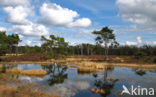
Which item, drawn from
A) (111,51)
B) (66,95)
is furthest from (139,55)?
(66,95)

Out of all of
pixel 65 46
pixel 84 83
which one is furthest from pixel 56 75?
pixel 65 46

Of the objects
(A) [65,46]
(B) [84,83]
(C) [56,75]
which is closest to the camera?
(B) [84,83]

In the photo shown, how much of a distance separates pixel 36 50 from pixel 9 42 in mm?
40901

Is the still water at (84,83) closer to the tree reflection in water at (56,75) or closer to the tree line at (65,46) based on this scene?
the tree reflection in water at (56,75)

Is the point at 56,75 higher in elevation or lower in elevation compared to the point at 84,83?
lower

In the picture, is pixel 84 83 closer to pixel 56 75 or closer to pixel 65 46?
pixel 56 75

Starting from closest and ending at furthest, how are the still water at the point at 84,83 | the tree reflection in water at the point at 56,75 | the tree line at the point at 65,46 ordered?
the still water at the point at 84,83 < the tree reflection in water at the point at 56,75 < the tree line at the point at 65,46

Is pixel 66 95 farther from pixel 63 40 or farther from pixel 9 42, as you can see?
pixel 9 42

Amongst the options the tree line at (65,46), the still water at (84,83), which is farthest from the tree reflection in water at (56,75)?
the tree line at (65,46)

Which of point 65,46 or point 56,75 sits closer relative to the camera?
point 56,75

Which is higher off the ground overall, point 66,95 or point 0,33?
point 0,33

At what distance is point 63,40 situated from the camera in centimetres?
7419

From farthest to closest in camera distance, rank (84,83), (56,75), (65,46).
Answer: (65,46) → (56,75) → (84,83)

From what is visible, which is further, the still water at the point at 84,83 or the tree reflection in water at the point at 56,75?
the tree reflection in water at the point at 56,75
